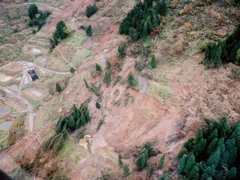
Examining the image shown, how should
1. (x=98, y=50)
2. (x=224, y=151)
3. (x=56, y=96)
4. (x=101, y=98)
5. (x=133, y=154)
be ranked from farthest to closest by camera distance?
1. (x=98, y=50)
2. (x=56, y=96)
3. (x=101, y=98)
4. (x=133, y=154)
5. (x=224, y=151)

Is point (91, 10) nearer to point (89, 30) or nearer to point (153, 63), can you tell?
point (89, 30)

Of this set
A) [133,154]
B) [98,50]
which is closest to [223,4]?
[98,50]

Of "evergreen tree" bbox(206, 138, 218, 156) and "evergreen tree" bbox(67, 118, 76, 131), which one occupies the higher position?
"evergreen tree" bbox(206, 138, 218, 156)

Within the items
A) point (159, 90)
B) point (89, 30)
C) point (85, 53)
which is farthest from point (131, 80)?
point (89, 30)

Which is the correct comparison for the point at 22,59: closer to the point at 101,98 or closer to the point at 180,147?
the point at 101,98

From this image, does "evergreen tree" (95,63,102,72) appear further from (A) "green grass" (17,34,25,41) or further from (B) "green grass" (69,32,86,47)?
(A) "green grass" (17,34,25,41)

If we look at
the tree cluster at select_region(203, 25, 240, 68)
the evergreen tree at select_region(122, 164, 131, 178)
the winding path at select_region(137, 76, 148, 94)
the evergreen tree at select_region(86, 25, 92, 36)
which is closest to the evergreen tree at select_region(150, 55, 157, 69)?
the winding path at select_region(137, 76, 148, 94)

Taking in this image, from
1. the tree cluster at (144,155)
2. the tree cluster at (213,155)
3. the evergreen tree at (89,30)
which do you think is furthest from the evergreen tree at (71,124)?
the evergreen tree at (89,30)
